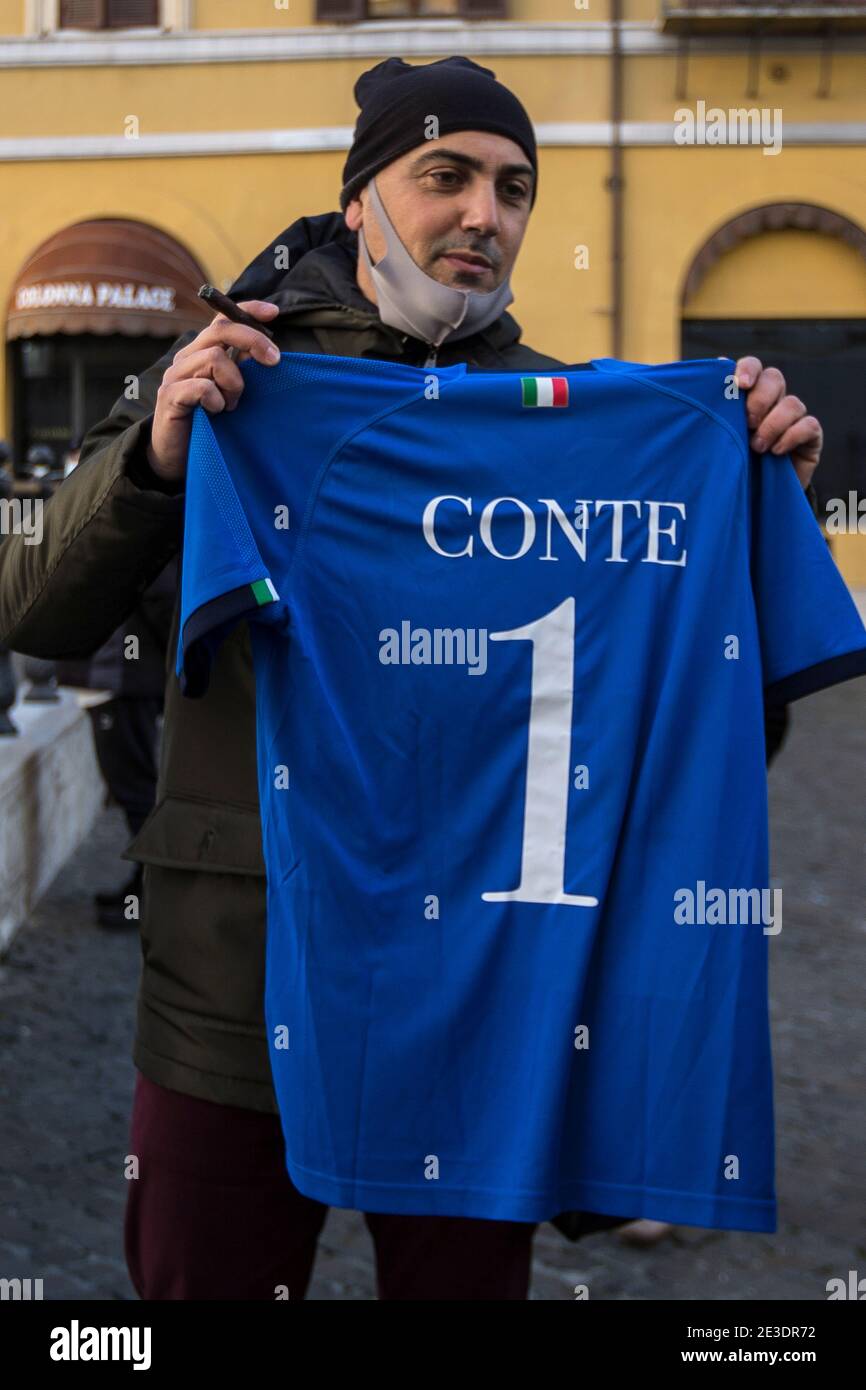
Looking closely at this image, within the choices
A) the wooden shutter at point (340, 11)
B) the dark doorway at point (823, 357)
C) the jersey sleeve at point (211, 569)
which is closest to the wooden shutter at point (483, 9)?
the wooden shutter at point (340, 11)

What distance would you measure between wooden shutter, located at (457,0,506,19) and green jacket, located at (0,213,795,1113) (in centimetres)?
1428

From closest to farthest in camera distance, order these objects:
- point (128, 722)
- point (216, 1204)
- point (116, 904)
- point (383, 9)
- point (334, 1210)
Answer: point (216, 1204) < point (334, 1210) < point (128, 722) < point (116, 904) < point (383, 9)

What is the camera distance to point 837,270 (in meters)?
15.9

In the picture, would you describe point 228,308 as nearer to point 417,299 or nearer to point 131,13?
point 417,299

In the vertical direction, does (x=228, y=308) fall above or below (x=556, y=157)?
below

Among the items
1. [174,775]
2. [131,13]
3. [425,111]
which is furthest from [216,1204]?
[131,13]

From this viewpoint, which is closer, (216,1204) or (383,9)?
(216,1204)

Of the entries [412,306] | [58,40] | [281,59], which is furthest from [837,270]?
[412,306]

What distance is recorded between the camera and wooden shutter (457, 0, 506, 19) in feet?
50.3

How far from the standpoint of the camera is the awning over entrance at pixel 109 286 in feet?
50.0

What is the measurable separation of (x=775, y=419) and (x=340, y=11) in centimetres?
1471

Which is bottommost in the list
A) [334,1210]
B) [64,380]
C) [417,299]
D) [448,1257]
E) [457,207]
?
[334,1210]

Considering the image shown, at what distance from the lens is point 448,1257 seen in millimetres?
2193

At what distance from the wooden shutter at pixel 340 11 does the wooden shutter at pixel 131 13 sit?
5.34 ft
